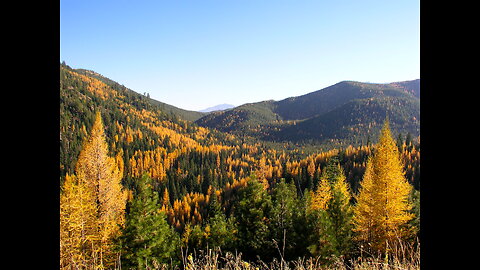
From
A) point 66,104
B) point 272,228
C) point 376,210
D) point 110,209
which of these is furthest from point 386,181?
point 66,104

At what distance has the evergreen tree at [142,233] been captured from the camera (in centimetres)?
1412

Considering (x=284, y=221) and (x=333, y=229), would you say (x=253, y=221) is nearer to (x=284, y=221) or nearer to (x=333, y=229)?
(x=284, y=221)

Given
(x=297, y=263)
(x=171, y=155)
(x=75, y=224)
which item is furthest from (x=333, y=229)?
(x=171, y=155)

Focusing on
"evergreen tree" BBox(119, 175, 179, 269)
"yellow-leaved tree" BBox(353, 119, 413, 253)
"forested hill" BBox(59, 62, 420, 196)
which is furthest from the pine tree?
"forested hill" BBox(59, 62, 420, 196)

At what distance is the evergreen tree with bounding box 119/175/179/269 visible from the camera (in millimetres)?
14125

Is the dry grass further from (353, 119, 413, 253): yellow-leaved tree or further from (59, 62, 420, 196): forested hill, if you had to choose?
(59, 62, 420, 196): forested hill

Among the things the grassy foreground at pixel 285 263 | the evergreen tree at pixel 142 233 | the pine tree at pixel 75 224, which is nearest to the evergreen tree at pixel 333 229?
the evergreen tree at pixel 142 233

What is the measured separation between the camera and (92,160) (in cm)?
1402

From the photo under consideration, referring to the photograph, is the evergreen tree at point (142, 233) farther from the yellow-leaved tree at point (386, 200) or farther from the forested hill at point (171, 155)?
the forested hill at point (171, 155)
